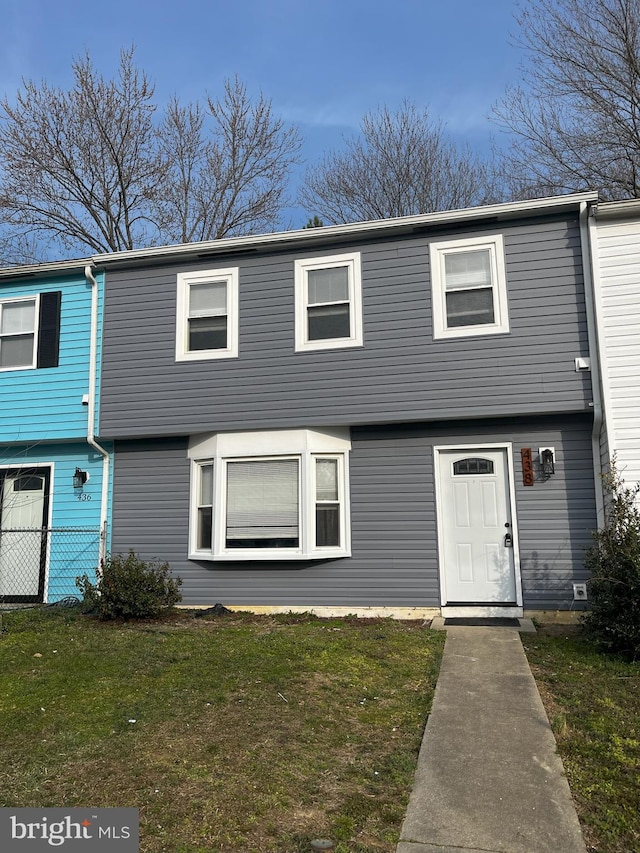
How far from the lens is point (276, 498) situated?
932 cm

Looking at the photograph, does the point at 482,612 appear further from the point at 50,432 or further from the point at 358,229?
the point at 50,432

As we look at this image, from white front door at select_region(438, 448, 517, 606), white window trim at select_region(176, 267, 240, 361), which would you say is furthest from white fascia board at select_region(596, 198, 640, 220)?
white window trim at select_region(176, 267, 240, 361)

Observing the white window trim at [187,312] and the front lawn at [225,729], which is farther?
the white window trim at [187,312]

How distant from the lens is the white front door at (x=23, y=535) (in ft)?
33.9

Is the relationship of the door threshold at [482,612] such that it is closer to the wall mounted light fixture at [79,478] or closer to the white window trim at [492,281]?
the white window trim at [492,281]

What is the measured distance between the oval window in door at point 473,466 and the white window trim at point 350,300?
2.15 m

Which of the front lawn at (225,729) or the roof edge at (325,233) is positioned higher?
the roof edge at (325,233)

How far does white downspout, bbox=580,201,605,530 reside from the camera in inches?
315

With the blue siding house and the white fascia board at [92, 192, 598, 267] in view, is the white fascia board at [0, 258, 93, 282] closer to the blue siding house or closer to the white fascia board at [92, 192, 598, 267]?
the blue siding house

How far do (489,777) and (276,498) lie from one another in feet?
19.1

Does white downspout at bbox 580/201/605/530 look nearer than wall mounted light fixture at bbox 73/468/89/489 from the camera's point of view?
Yes

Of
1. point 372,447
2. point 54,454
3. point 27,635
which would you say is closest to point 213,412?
point 372,447

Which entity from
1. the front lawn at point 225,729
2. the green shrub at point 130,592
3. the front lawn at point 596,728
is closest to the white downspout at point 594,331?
the front lawn at point 596,728

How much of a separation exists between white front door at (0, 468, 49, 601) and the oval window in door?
6.54 meters
